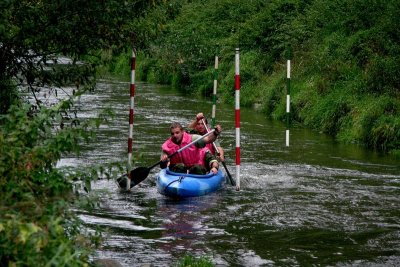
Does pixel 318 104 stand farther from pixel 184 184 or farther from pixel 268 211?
pixel 268 211

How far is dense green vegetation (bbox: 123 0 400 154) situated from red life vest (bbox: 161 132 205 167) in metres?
1.73

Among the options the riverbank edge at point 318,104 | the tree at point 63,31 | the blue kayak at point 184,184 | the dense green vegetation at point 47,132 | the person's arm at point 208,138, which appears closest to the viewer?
the dense green vegetation at point 47,132

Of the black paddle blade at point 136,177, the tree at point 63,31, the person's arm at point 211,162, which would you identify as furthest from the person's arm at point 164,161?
the tree at point 63,31

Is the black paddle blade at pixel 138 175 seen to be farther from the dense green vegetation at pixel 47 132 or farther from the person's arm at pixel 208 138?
the dense green vegetation at pixel 47 132

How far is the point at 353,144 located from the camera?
16.0 metres

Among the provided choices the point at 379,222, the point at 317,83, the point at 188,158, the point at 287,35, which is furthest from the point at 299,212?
the point at 287,35

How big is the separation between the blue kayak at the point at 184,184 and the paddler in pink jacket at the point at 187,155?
201 mm

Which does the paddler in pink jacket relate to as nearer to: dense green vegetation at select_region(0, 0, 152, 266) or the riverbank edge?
the riverbank edge

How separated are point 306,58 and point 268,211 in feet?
38.1

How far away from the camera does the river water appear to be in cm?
778

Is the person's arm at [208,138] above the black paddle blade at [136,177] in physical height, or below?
above

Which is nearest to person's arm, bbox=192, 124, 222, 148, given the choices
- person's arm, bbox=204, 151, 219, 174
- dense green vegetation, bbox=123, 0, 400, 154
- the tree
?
person's arm, bbox=204, 151, 219, 174

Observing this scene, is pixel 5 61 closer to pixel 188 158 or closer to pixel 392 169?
pixel 188 158

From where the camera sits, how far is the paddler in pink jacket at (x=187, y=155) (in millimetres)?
11148
